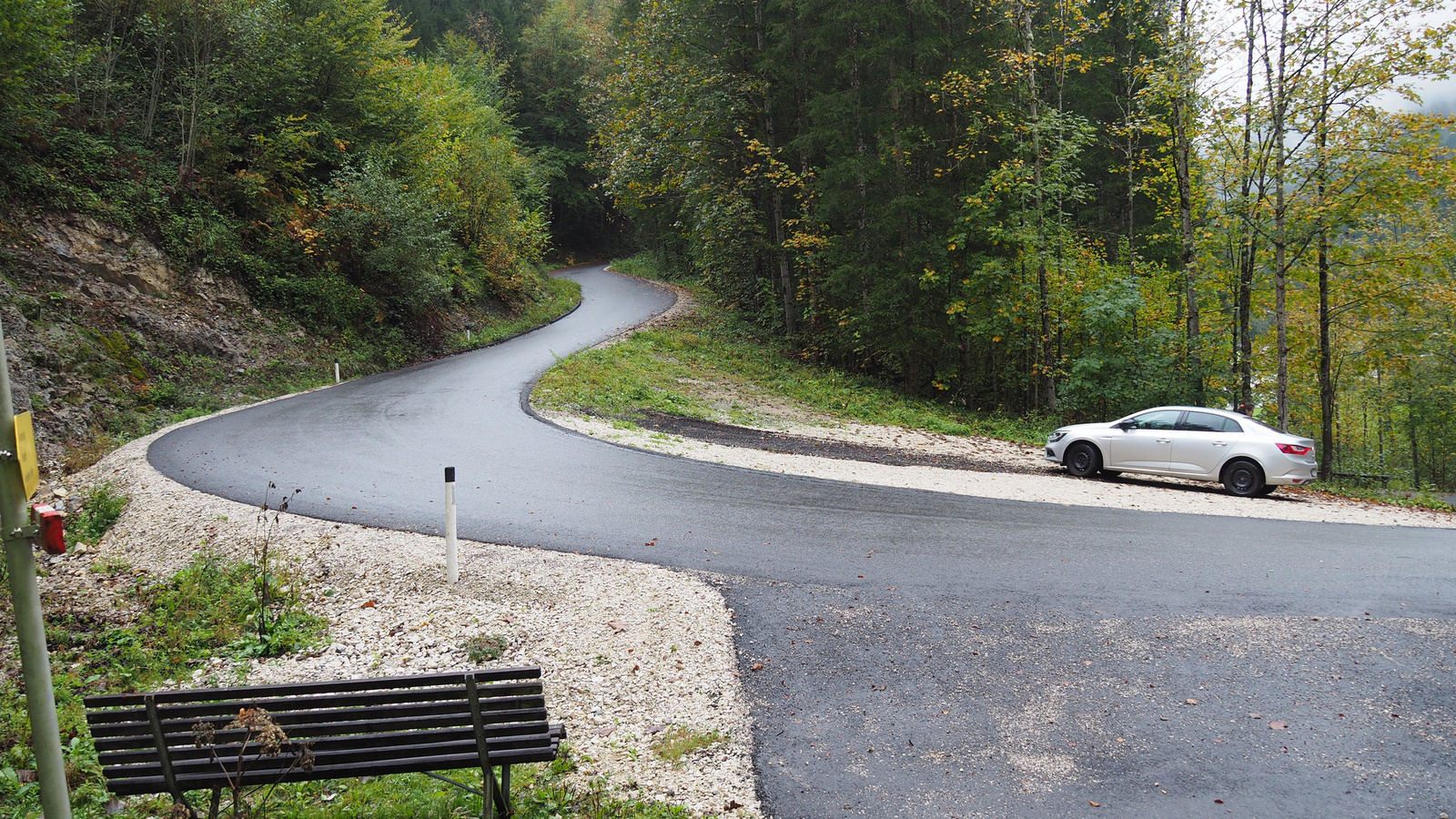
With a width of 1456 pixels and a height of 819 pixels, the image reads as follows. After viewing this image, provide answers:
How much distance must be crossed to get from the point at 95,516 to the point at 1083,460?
15.7 metres

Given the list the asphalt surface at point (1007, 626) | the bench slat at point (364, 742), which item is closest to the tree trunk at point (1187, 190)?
the asphalt surface at point (1007, 626)

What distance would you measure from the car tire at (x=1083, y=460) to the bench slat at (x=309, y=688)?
488 inches

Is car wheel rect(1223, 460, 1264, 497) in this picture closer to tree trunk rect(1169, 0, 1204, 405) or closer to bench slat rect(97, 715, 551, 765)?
tree trunk rect(1169, 0, 1204, 405)

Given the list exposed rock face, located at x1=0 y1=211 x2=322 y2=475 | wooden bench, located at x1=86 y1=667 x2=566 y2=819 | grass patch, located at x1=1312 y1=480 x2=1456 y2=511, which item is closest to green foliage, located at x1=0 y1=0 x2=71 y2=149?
exposed rock face, located at x1=0 y1=211 x2=322 y2=475

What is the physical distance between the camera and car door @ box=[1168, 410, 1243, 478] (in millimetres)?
12526

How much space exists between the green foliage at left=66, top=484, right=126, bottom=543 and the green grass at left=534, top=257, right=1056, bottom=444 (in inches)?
307

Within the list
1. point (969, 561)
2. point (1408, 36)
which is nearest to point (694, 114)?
point (1408, 36)

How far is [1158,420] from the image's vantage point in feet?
43.6

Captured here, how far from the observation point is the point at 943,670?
6.01 meters

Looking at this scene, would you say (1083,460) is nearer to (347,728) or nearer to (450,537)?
(450,537)

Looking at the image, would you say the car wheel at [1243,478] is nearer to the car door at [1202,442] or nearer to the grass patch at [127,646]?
the car door at [1202,442]

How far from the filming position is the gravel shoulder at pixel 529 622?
16.8ft

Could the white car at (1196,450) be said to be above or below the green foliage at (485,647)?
above

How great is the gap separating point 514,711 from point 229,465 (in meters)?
10.1
